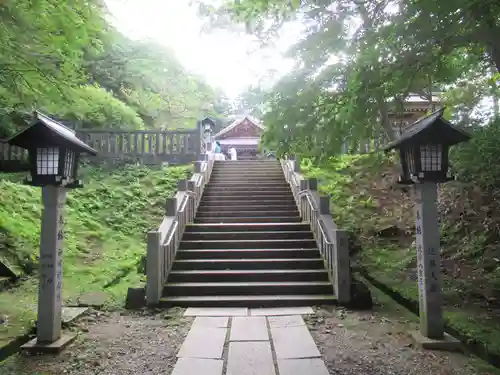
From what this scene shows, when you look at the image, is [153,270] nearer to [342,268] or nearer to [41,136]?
[41,136]

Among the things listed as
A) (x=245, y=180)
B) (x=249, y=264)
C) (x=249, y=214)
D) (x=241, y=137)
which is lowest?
(x=249, y=264)

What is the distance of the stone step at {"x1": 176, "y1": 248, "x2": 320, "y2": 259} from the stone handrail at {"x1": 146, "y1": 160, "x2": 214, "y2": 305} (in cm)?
36

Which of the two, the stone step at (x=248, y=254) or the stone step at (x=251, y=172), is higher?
the stone step at (x=251, y=172)

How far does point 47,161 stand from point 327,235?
15.7ft

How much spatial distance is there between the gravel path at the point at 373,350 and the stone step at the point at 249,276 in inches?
51.0

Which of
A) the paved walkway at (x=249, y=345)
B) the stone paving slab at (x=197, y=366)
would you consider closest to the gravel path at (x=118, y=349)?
the stone paving slab at (x=197, y=366)

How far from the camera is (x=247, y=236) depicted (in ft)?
27.4

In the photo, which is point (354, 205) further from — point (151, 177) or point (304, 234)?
point (151, 177)

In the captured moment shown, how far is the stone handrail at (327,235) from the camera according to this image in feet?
19.8

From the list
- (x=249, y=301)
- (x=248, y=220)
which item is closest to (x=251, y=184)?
(x=248, y=220)

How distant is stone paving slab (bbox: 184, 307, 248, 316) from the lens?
563cm

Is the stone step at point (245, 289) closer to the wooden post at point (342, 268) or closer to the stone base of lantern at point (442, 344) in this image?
the wooden post at point (342, 268)

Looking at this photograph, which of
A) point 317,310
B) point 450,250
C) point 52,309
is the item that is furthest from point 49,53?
point 450,250

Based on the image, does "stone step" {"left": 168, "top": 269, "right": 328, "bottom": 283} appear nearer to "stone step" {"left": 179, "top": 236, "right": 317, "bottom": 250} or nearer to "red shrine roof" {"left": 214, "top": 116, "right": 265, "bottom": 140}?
"stone step" {"left": 179, "top": 236, "right": 317, "bottom": 250}
